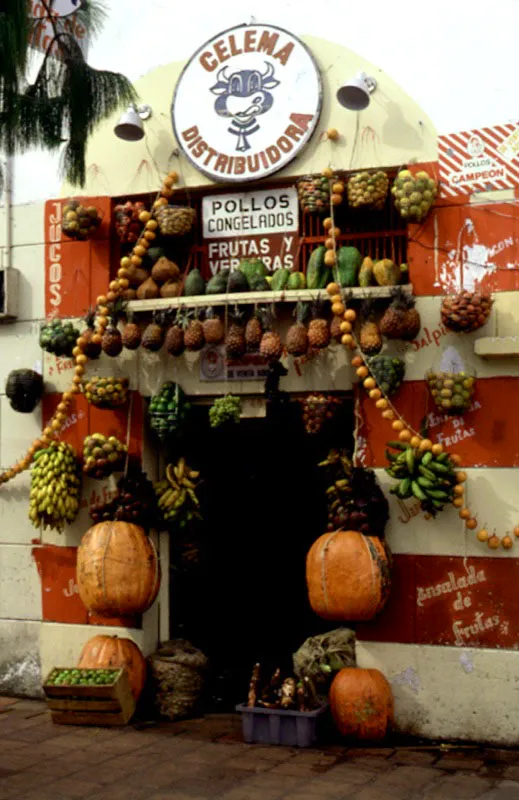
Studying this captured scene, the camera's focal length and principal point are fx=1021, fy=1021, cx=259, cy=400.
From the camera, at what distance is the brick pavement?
255 inches

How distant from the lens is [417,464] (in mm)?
7531

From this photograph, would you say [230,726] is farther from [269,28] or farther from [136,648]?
[269,28]

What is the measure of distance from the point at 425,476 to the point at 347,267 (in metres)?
1.71

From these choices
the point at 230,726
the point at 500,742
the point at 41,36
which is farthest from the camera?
the point at 230,726

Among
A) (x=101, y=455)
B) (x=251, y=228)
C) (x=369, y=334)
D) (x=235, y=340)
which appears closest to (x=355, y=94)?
(x=251, y=228)

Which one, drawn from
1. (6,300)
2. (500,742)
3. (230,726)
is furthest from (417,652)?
(6,300)

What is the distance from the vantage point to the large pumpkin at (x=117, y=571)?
318 inches

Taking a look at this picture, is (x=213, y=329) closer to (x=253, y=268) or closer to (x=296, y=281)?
(x=253, y=268)

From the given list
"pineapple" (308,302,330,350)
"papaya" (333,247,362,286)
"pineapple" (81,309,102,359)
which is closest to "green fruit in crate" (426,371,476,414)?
"pineapple" (308,302,330,350)

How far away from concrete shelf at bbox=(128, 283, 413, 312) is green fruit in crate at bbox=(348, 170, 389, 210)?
0.64 m

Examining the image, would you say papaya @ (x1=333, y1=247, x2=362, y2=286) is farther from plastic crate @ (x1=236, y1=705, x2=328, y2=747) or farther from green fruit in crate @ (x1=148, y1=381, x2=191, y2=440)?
plastic crate @ (x1=236, y1=705, x2=328, y2=747)

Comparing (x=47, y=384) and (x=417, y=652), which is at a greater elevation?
(x=47, y=384)

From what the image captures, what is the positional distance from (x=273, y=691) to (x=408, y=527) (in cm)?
161

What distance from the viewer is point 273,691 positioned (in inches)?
305
